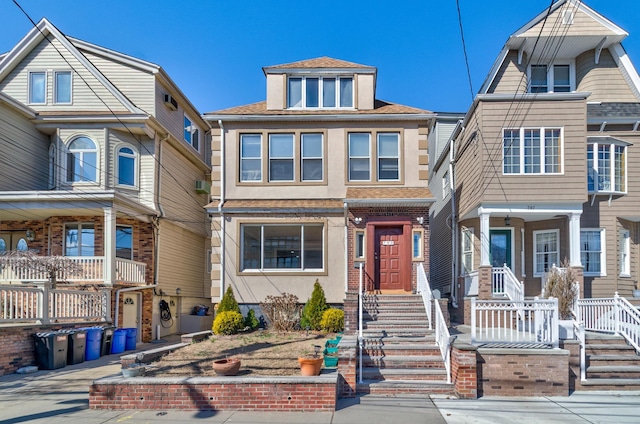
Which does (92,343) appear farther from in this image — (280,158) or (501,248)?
(501,248)

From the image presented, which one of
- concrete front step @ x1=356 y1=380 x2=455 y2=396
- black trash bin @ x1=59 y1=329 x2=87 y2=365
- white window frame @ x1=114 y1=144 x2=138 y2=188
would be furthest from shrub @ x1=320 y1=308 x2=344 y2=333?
white window frame @ x1=114 y1=144 x2=138 y2=188

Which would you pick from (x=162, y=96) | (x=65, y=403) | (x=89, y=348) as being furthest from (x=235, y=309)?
(x=162, y=96)

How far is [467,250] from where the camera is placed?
15562 mm

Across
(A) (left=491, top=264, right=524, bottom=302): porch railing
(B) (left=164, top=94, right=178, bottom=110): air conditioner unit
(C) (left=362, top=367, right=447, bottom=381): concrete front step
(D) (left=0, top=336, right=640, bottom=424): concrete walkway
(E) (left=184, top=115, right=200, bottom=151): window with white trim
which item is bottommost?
(D) (left=0, top=336, right=640, bottom=424): concrete walkway

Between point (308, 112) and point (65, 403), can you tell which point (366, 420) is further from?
point (308, 112)

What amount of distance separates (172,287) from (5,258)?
6151 millimetres

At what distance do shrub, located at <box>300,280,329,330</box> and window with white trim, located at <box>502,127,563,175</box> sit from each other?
21.1 ft

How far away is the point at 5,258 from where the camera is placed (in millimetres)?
14406

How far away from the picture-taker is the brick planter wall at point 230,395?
7742 mm

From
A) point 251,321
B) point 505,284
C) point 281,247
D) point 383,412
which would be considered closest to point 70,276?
point 251,321

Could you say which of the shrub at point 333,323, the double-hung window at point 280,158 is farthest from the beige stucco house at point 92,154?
the shrub at point 333,323

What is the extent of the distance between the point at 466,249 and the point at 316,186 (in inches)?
213

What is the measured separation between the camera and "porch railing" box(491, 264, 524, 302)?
40.6 feet

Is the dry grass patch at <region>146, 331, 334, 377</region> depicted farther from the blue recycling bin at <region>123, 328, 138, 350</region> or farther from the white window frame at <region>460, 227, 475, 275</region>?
the white window frame at <region>460, 227, 475, 275</region>
